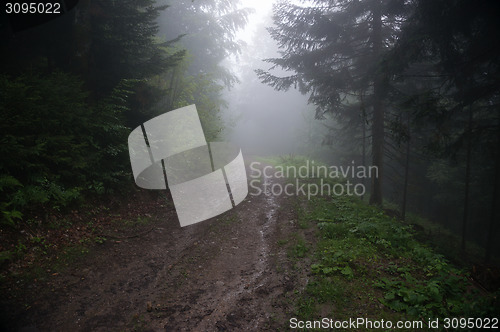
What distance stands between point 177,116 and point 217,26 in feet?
46.6

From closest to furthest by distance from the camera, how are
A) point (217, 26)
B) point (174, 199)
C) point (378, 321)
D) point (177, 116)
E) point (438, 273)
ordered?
point (378, 321)
point (438, 273)
point (174, 199)
point (177, 116)
point (217, 26)

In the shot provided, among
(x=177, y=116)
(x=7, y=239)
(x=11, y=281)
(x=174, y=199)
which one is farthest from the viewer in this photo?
(x=177, y=116)

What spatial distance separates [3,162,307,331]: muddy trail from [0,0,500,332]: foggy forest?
0.04 m

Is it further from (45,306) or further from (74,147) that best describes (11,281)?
(74,147)

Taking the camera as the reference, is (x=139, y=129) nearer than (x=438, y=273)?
No

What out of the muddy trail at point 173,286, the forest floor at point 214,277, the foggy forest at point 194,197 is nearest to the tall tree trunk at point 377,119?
the foggy forest at point 194,197

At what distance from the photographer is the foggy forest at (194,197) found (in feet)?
14.3

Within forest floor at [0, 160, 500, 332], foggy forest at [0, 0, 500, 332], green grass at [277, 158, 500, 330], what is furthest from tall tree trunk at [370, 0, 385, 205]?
forest floor at [0, 160, 500, 332]

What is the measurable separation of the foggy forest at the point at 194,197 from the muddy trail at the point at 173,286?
0.12 ft

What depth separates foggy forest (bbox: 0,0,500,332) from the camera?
4348mm

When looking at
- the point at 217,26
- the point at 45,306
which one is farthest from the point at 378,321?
the point at 217,26

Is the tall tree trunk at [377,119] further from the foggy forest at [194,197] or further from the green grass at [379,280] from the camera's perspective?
the green grass at [379,280]

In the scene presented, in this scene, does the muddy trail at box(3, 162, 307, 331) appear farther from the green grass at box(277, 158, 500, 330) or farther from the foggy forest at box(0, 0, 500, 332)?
the green grass at box(277, 158, 500, 330)

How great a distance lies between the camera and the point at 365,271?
5.34 meters
